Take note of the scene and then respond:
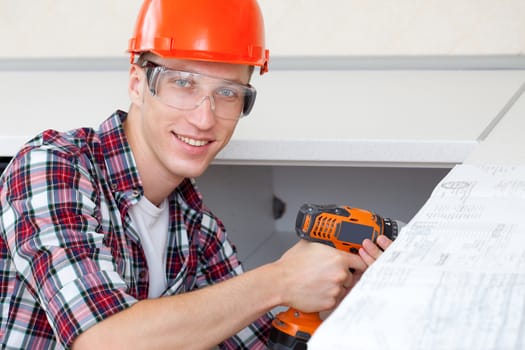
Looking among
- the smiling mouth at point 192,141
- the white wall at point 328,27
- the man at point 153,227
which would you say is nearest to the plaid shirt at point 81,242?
the man at point 153,227

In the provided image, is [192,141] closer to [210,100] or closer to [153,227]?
[210,100]

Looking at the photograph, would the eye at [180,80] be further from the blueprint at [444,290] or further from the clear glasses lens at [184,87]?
the blueprint at [444,290]

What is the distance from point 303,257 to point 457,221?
15.8 inches

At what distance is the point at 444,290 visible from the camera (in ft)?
2.33

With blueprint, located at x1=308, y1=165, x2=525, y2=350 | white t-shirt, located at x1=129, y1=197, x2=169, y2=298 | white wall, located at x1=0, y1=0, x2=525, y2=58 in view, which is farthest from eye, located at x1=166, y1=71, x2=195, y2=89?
white wall, located at x1=0, y1=0, x2=525, y2=58

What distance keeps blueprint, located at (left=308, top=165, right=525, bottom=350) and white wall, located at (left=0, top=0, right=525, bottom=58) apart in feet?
4.94

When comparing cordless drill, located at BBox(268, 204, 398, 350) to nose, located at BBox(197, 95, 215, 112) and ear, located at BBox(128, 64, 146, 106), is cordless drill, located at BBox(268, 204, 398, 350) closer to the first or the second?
nose, located at BBox(197, 95, 215, 112)

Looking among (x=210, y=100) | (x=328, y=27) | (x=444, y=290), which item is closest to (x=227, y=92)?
(x=210, y=100)

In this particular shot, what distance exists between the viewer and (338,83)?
231cm

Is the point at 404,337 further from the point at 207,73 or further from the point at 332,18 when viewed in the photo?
the point at 332,18

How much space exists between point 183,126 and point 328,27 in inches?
44.1

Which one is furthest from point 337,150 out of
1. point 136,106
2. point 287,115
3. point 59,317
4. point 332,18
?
point 332,18

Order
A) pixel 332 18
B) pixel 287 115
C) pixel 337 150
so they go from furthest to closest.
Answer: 1. pixel 332 18
2. pixel 287 115
3. pixel 337 150

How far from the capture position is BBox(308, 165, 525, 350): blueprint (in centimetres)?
63
